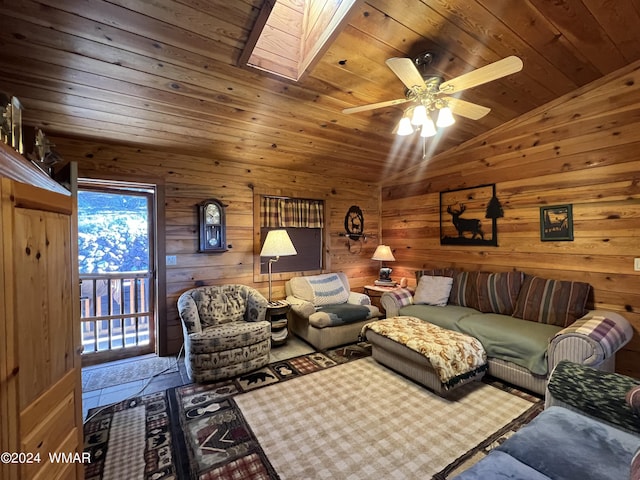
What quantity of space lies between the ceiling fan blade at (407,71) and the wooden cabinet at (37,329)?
1.76 meters

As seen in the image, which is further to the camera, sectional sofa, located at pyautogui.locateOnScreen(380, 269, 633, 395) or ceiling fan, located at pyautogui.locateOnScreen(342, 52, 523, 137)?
sectional sofa, located at pyautogui.locateOnScreen(380, 269, 633, 395)

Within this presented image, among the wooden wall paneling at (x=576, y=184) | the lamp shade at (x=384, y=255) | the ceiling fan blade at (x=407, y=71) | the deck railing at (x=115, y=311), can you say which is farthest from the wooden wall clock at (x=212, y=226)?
the wooden wall paneling at (x=576, y=184)

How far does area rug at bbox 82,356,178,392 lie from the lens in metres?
2.73

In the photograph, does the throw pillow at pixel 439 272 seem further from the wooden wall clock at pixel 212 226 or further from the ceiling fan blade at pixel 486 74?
the wooden wall clock at pixel 212 226

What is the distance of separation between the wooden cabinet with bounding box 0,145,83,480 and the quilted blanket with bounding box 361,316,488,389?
92.1 inches

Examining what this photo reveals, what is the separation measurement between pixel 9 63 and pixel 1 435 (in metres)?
2.32

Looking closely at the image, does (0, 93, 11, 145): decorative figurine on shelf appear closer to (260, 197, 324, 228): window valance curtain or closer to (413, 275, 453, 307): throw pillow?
(260, 197, 324, 228): window valance curtain

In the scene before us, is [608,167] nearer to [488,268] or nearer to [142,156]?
[488,268]

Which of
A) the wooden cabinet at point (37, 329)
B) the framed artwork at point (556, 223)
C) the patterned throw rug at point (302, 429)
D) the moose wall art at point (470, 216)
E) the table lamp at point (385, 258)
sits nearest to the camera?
the wooden cabinet at point (37, 329)

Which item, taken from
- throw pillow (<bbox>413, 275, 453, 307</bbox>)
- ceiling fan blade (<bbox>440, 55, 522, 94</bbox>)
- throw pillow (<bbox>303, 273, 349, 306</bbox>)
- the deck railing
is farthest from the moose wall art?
the deck railing

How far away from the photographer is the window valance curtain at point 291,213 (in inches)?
156

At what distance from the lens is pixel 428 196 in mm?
4363

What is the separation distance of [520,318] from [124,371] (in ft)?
13.9

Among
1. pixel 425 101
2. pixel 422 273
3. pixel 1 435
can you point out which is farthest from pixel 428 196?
pixel 1 435
